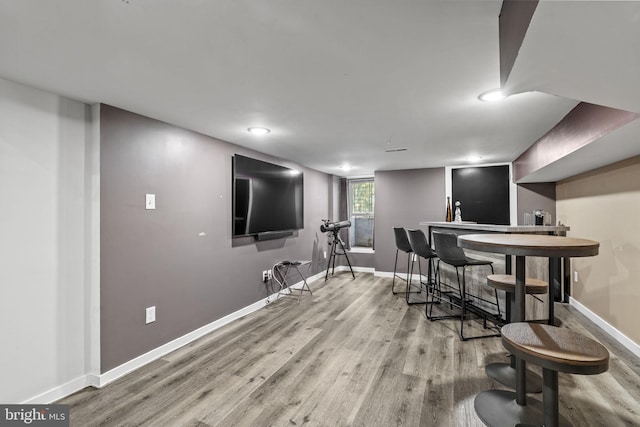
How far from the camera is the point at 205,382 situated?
2.21 meters

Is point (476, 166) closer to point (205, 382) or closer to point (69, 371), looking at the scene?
point (205, 382)

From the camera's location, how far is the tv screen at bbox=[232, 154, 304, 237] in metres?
3.52

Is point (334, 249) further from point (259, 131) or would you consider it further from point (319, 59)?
point (319, 59)

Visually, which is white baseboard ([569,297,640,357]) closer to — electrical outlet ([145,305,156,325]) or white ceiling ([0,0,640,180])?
white ceiling ([0,0,640,180])

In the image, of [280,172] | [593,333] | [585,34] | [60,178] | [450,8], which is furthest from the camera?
[280,172]

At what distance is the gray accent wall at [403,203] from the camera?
542 centimetres

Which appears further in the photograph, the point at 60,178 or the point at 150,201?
the point at 150,201

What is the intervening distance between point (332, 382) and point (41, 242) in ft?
7.32

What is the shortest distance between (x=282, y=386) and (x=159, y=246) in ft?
5.16

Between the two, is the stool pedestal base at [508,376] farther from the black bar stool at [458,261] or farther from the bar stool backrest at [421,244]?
the bar stool backrest at [421,244]

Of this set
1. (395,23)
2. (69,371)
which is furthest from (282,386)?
(395,23)

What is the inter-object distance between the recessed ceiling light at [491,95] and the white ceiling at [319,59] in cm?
6

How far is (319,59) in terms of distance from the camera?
1.63m

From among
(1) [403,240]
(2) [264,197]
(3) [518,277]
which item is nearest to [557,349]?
(3) [518,277]
